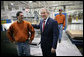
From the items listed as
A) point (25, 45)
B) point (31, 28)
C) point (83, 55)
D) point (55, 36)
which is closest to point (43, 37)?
point (55, 36)

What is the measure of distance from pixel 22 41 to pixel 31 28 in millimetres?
351

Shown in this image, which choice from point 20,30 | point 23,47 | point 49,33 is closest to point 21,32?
point 20,30

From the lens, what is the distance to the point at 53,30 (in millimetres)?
1342

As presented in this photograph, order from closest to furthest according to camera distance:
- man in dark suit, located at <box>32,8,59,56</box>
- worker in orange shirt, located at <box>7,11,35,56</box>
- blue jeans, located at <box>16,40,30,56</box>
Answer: man in dark suit, located at <box>32,8,59,56</box>, worker in orange shirt, located at <box>7,11,35,56</box>, blue jeans, located at <box>16,40,30,56</box>

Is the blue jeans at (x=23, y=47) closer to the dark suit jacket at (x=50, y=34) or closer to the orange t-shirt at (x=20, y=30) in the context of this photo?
the orange t-shirt at (x=20, y=30)

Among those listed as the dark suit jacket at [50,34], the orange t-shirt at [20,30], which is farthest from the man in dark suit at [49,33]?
the orange t-shirt at [20,30]

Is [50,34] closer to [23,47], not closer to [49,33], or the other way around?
[49,33]

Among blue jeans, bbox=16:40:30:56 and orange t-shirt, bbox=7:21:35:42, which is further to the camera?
blue jeans, bbox=16:40:30:56

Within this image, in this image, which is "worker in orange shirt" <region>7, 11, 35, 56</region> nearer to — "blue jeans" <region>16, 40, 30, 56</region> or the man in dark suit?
"blue jeans" <region>16, 40, 30, 56</region>

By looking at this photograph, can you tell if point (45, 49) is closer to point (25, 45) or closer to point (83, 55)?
point (25, 45)

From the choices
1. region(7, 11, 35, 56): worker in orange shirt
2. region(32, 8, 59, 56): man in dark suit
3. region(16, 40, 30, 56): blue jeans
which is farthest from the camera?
region(16, 40, 30, 56): blue jeans

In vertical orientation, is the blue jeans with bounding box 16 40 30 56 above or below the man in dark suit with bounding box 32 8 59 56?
below

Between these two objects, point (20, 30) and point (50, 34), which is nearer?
point (50, 34)

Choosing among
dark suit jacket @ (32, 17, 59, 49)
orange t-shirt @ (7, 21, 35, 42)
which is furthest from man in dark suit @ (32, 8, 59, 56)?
orange t-shirt @ (7, 21, 35, 42)
